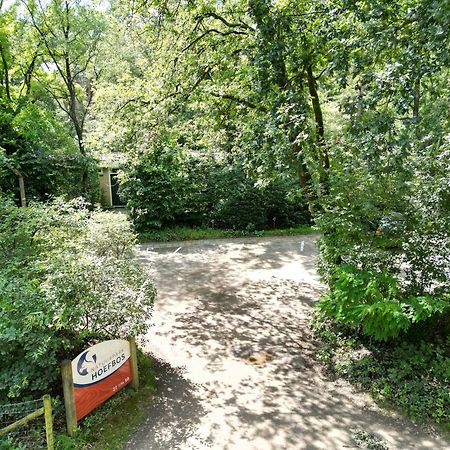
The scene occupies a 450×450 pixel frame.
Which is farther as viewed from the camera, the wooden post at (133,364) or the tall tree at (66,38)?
the tall tree at (66,38)

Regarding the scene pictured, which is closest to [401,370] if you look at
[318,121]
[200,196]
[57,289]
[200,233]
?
[318,121]

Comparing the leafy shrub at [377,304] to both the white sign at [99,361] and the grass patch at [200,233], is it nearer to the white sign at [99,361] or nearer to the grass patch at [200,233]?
the white sign at [99,361]

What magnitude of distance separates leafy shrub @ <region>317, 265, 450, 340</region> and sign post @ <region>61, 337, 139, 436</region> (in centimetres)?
251

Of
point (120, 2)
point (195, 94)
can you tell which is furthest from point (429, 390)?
point (120, 2)

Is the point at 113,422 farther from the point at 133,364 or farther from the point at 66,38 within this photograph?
the point at 66,38

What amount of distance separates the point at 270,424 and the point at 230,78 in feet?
17.8

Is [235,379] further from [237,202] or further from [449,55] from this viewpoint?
[237,202]

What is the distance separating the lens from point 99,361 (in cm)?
361

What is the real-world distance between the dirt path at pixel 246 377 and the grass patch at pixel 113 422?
135mm

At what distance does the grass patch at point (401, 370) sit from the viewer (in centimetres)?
363

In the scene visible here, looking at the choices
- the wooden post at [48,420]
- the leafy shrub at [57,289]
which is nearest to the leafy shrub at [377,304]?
the leafy shrub at [57,289]

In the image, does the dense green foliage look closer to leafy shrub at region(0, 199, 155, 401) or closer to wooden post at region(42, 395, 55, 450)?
leafy shrub at region(0, 199, 155, 401)

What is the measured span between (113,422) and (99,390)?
34cm

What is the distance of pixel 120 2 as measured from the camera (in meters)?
6.09
